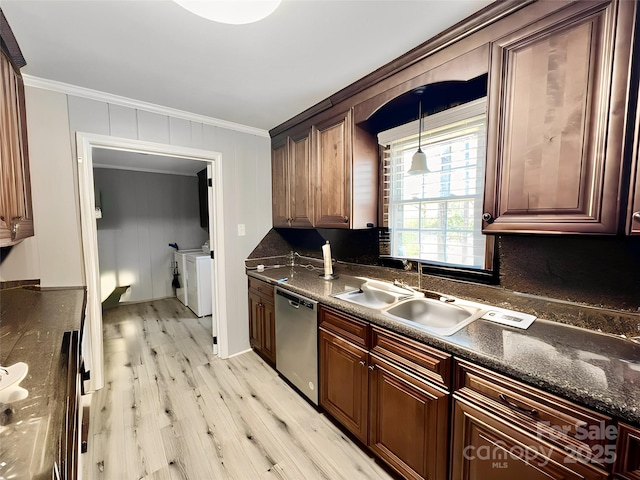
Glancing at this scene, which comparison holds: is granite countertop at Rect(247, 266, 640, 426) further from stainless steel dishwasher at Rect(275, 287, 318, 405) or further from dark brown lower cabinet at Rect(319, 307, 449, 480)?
stainless steel dishwasher at Rect(275, 287, 318, 405)

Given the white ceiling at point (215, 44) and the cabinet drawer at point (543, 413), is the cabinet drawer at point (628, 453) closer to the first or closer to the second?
the cabinet drawer at point (543, 413)

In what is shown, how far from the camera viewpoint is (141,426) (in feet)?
5.99

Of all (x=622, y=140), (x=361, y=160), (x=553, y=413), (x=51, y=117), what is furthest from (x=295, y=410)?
(x=51, y=117)

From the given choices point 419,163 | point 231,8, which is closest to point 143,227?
point 231,8

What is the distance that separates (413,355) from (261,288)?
162cm

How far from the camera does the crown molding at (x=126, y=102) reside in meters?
1.81

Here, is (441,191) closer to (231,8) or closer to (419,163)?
(419,163)

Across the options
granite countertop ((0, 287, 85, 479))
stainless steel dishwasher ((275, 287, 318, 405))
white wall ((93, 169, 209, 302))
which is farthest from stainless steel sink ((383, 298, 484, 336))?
white wall ((93, 169, 209, 302))

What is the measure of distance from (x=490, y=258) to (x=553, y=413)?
0.83 metres

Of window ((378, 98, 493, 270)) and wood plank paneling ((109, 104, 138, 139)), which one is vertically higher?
wood plank paneling ((109, 104, 138, 139))

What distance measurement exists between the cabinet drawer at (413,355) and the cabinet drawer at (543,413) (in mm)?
65

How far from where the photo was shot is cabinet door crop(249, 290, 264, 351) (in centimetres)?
262

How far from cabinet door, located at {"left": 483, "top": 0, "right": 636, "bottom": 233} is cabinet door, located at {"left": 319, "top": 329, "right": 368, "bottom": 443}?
1.04 metres

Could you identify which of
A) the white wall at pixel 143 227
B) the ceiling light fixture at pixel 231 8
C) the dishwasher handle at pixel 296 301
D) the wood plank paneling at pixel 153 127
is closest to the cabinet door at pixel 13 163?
the wood plank paneling at pixel 153 127
